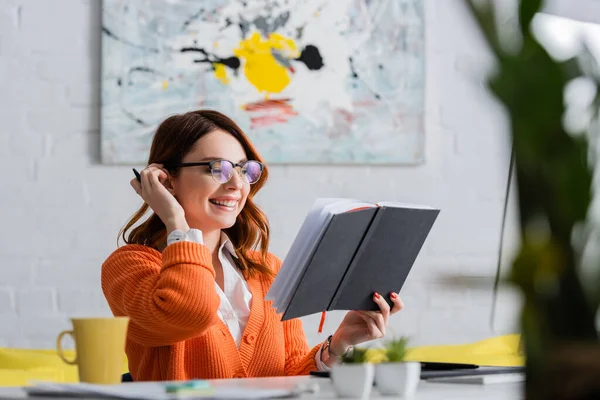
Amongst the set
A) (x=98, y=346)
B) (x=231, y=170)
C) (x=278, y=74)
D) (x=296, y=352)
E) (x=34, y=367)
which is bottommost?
(x=34, y=367)

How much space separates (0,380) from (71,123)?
1081mm

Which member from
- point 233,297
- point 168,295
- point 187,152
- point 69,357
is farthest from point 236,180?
point 69,357

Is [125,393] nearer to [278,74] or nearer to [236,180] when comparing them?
[236,180]

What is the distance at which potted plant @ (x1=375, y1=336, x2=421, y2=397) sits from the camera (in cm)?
112

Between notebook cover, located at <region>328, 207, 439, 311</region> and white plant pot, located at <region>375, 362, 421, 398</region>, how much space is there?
18.4 inches

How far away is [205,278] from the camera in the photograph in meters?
1.72

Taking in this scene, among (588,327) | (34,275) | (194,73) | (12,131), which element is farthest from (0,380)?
(588,327)

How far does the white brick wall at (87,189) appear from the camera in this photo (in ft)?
9.05

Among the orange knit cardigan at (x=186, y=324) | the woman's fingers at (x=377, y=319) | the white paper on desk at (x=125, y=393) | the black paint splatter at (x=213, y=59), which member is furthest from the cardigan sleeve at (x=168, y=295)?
the black paint splatter at (x=213, y=59)

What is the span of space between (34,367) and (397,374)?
4.96 ft

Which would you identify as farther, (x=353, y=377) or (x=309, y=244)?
(x=309, y=244)

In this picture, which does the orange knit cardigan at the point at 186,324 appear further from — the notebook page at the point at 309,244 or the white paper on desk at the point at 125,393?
the white paper on desk at the point at 125,393

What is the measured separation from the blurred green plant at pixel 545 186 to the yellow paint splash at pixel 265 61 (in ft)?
8.30

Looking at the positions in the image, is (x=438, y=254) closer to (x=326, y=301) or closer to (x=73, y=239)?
(x=73, y=239)
